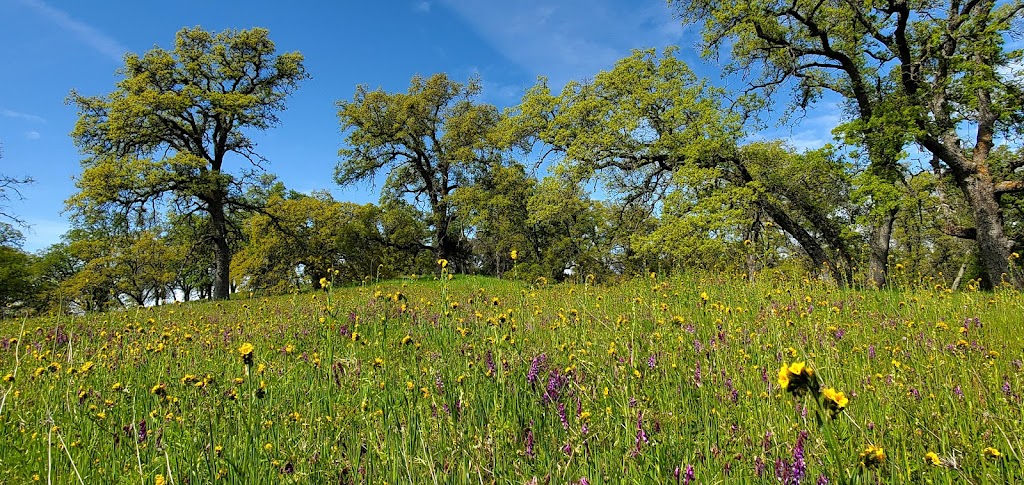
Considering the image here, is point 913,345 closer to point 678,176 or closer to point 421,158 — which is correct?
point 678,176

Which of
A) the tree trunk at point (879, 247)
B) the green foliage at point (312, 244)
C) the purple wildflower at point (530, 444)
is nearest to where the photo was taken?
the purple wildflower at point (530, 444)

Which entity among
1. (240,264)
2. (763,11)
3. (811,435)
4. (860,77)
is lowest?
(811,435)

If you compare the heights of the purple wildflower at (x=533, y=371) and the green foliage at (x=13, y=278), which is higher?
the green foliage at (x=13, y=278)

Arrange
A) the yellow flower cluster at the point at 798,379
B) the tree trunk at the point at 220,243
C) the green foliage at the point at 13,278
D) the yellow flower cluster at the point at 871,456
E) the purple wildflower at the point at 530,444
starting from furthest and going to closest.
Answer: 1. the green foliage at the point at 13,278
2. the tree trunk at the point at 220,243
3. the purple wildflower at the point at 530,444
4. the yellow flower cluster at the point at 871,456
5. the yellow flower cluster at the point at 798,379

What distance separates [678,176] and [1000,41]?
894cm

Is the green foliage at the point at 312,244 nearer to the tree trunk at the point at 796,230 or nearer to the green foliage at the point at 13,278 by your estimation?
the green foliage at the point at 13,278

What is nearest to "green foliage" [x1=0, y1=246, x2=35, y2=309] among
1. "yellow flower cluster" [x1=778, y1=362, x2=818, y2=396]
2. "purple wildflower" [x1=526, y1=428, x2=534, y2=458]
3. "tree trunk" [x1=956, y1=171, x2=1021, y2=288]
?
"purple wildflower" [x1=526, y1=428, x2=534, y2=458]

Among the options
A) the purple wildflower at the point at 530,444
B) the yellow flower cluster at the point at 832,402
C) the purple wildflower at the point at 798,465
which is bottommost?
the purple wildflower at the point at 530,444

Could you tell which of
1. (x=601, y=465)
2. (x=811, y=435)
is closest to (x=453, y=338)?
(x=601, y=465)

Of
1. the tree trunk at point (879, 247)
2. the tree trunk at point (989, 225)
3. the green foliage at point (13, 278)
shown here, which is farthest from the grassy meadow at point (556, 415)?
the green foliage at point (13, 278)

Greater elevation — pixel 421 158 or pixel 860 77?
pixel 421 158

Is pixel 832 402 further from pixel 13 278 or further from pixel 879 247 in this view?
pixel 13 278

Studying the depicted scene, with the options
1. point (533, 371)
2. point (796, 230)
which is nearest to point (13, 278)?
point (533, 371)

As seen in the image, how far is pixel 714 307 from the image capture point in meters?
4.81
